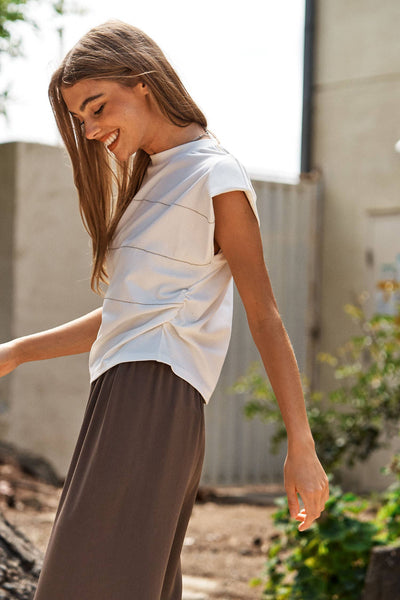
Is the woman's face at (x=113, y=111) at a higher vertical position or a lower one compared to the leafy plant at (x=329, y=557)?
higher

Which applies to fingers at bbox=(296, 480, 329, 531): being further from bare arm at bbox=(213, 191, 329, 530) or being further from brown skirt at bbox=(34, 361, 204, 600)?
brown skirt at bbox=(34, 361, 204, 600)

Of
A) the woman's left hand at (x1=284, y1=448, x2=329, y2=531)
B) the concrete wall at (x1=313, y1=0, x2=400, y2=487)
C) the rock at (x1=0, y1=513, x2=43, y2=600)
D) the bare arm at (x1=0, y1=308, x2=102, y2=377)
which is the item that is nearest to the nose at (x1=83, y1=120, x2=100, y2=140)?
the bare arm at (x1=0, y1=308, x2=102, y2=377)

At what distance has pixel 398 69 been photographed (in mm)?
6910

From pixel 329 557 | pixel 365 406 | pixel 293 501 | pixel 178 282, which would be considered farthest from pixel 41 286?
pixel 293 501

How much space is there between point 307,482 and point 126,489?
0.31 metres

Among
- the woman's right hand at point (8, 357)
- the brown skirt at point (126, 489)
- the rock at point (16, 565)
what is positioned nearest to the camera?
the brown skirt at point (126, 489)

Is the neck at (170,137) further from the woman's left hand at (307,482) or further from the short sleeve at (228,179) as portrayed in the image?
the woman's left hand at (307,482)

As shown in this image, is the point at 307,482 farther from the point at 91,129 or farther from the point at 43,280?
the point at 43,280

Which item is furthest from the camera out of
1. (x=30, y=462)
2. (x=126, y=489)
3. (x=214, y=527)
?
(x=30, y=462)

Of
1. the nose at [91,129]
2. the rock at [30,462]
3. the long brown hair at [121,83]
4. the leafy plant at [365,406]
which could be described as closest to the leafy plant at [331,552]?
the long brown hair at [121,83]

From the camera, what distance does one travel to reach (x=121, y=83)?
170 centimetres

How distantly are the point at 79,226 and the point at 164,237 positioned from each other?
502cm

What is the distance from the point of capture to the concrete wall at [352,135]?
6.99 meters

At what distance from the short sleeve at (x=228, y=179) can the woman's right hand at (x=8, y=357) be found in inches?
22.1
